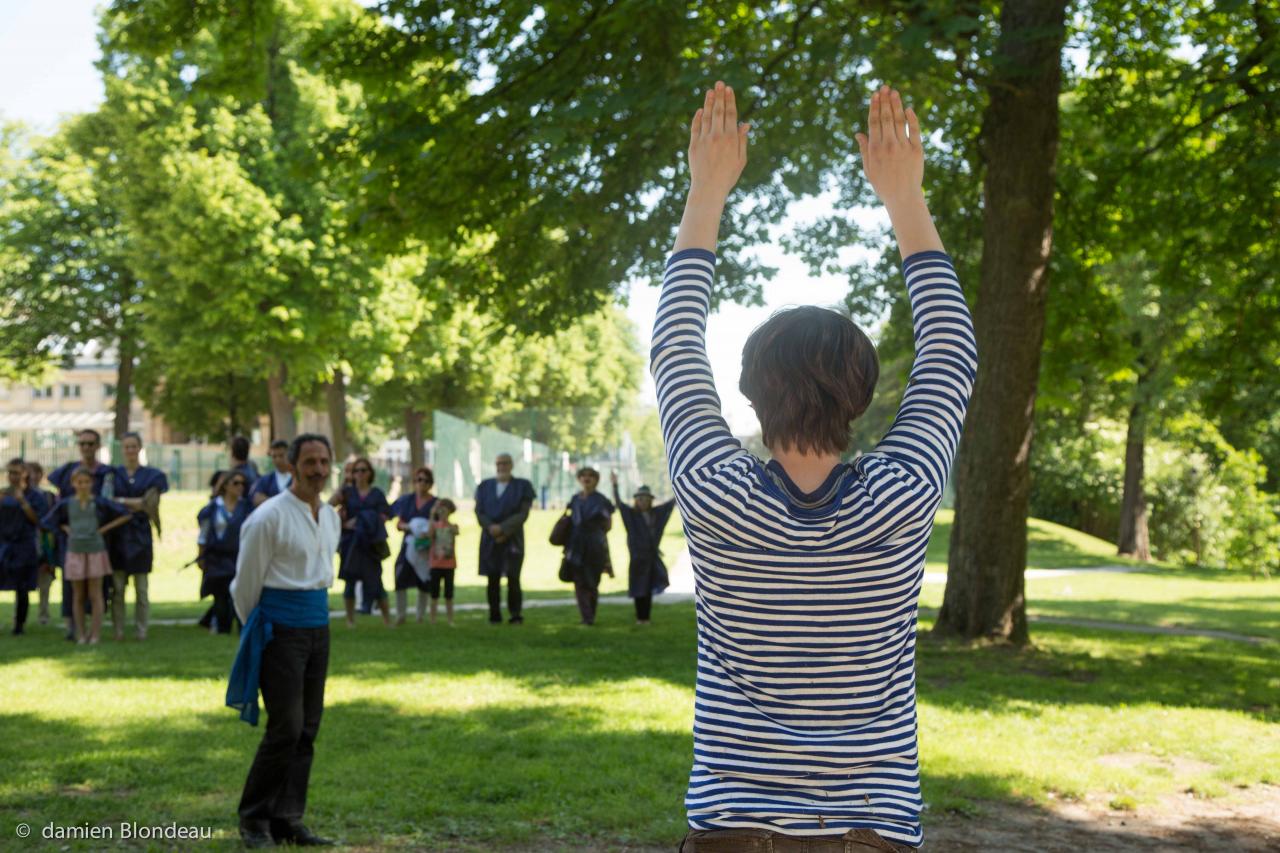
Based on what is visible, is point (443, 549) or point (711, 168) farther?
point (443, 549)

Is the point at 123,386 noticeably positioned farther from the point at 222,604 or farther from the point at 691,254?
the point at 691,254

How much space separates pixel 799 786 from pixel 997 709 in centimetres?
877

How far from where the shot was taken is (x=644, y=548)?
1659cm

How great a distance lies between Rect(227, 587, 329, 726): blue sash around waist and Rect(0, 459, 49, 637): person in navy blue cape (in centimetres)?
1019

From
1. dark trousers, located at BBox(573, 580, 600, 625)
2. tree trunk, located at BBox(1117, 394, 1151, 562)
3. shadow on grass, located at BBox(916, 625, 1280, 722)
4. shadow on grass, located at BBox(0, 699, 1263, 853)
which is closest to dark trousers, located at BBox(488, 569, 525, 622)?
dark trousers, located at BBox(573, 580, 600, 625)

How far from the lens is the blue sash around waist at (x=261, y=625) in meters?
6.21

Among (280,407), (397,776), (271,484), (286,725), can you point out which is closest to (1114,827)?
(397,776)

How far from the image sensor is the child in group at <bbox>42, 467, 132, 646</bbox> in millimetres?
13695

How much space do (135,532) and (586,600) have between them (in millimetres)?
5433

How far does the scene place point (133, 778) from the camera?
7.57 metres

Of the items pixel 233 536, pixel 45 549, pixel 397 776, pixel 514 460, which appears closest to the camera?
pixel 397 776

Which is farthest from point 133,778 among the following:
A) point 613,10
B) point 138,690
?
point 613,10

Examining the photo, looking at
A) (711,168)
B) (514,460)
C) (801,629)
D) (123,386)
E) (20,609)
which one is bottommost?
(20,609)

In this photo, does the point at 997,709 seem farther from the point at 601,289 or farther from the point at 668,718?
the point at 601,289
